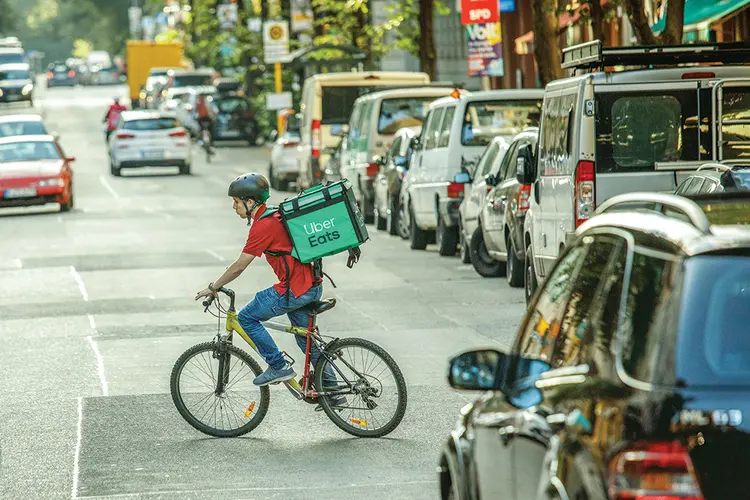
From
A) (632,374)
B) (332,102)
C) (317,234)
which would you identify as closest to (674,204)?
(632,374)

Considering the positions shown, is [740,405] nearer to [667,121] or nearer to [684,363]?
[684,363]

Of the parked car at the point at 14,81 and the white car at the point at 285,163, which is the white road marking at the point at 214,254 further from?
the parked car at the point at 14,81

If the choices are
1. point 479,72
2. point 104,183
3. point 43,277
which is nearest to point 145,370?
point 43,277

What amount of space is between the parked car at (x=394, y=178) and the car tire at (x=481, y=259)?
14.2ft

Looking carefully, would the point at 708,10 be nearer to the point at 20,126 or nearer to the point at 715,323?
the point at 20,126

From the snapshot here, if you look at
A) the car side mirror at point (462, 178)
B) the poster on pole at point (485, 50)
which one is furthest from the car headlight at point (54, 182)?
the car side mirror at point (462, 178)

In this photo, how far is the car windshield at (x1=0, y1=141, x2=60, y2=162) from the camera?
34.1m

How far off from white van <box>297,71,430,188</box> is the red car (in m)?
4.63

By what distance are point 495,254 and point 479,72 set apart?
38.5 ft

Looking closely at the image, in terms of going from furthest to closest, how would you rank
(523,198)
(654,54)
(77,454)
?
(523,198) → (654,54) → (77,454)

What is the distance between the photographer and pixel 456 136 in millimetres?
20953

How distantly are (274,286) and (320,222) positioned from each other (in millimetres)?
421

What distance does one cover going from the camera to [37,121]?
143 ft

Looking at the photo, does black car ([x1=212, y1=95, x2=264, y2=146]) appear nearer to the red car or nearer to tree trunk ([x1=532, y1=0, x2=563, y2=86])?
the red car
